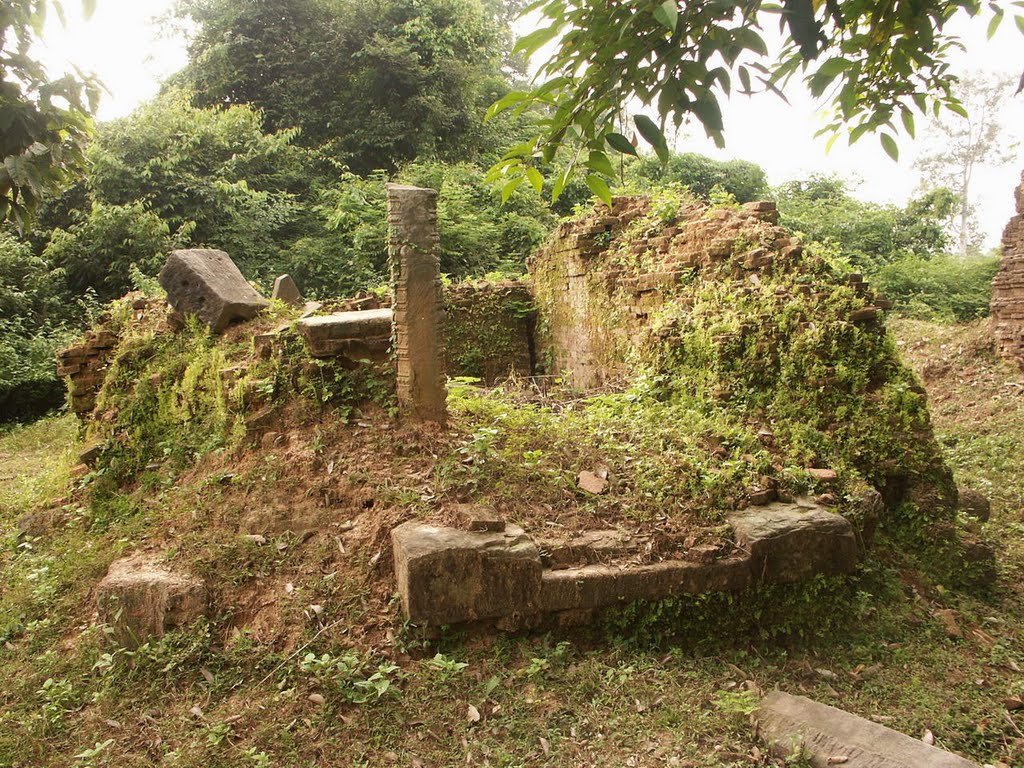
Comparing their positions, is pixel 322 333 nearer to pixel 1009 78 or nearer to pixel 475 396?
pixel 475 396

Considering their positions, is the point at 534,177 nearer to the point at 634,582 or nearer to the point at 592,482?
the point at 634,582

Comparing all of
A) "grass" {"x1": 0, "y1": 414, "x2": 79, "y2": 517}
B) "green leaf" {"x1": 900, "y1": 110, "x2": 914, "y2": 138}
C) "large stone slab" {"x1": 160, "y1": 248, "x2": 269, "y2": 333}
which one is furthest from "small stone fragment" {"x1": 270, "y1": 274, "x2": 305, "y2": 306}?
"green leaf" {"x1": 900, "y1": 110, "x2": 914, "y2": 138}

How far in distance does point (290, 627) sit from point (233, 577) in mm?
519

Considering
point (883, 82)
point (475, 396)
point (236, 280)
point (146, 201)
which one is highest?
point (146, 201)

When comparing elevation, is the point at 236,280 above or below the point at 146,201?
below

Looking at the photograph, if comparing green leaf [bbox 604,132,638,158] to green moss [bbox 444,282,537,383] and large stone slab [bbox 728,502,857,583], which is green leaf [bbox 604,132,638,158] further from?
green moss [bbox 444,282,537,383]

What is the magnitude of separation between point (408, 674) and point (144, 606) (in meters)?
1.46

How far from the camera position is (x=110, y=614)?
367 cm

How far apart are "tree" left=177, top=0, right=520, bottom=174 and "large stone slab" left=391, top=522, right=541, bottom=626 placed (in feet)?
45.9

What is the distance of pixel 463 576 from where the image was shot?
11.9 ft

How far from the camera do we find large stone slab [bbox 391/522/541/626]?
3.59 m

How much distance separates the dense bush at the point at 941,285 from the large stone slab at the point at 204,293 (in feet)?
51.4

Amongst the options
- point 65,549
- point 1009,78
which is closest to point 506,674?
point 65,549

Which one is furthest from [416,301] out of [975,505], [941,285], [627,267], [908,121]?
[941,285]
